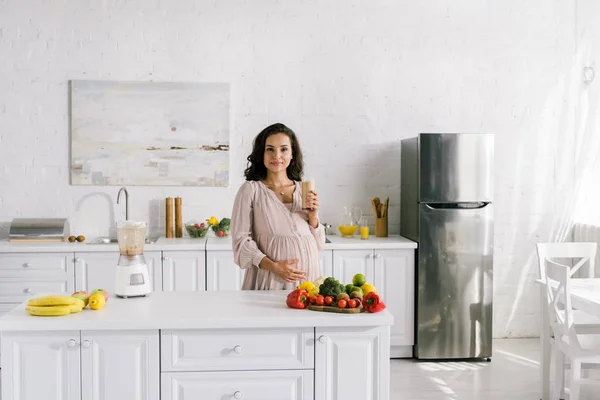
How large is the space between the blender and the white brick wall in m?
2.49

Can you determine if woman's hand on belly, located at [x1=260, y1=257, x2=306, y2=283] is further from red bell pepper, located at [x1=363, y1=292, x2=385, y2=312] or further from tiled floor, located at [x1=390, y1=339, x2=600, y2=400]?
tiled floor, located at [x1=390, y1=339, x2=600, y2=400]

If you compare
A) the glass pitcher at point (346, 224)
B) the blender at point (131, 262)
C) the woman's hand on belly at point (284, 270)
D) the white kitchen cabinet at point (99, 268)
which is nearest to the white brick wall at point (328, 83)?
the glass pitcher at point (346, 224)

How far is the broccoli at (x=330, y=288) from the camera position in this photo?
2875mm

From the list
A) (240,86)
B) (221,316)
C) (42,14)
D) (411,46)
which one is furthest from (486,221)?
(42,14)

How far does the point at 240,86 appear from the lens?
5.55 metres

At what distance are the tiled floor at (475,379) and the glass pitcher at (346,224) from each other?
1.03m

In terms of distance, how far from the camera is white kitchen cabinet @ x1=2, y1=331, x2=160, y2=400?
8.76ft

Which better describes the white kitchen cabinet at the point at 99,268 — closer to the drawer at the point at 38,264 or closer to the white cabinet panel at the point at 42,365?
the drawer at the point at 38,264

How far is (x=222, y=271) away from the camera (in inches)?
198

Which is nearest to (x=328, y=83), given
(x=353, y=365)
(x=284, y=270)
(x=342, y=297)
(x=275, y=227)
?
(x=275, y=227)

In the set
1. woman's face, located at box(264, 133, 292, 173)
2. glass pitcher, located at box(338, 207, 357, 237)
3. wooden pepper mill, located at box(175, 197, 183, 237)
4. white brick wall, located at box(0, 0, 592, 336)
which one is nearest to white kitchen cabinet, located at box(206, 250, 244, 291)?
wooden pepper mill, located at box(175, 197, 183, 237)

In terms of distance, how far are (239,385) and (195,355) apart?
0.21 m

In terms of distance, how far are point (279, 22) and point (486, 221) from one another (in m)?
2.22

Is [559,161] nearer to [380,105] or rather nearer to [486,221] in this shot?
[486,221]
